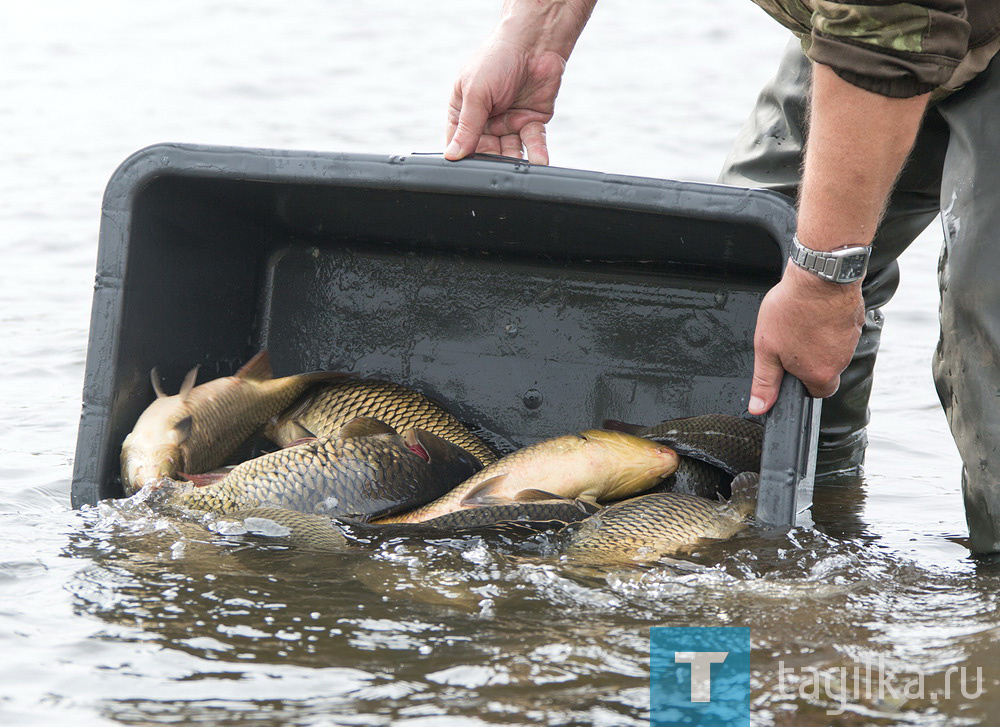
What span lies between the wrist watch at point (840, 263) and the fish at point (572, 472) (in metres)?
0.74

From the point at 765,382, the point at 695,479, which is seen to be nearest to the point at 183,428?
the point at 695,479

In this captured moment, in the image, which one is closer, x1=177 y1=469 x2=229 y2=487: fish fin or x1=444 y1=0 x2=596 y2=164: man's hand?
x1=177 y1=469 x2=229 y2=487: fish fin

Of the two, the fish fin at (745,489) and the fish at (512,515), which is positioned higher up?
the fish fin at (745,489)

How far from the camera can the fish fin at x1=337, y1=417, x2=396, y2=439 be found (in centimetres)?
301

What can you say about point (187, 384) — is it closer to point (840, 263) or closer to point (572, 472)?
point (572, 472)

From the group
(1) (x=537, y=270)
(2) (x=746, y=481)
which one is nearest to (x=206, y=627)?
(2) (x=746, y=481)

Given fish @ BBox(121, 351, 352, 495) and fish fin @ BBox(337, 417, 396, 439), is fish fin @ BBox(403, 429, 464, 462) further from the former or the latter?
fish @ BBox(121, 351, 352, 495)

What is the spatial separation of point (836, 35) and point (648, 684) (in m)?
1.25

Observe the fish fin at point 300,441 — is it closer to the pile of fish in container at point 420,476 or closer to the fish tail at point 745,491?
the pile of fish in container at point 420,476

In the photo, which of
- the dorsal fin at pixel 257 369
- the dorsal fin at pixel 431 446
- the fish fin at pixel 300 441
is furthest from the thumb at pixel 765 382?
the dorsal fin at pixel 257 369

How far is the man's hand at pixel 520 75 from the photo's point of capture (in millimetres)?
3258

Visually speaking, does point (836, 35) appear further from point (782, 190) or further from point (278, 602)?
point (278, 602)

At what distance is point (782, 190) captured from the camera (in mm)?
3441

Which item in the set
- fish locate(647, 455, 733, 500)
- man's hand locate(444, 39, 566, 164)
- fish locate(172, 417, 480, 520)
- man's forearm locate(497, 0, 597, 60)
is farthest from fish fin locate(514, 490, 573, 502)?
man's forearm locate(497, 0, 597, 60)
